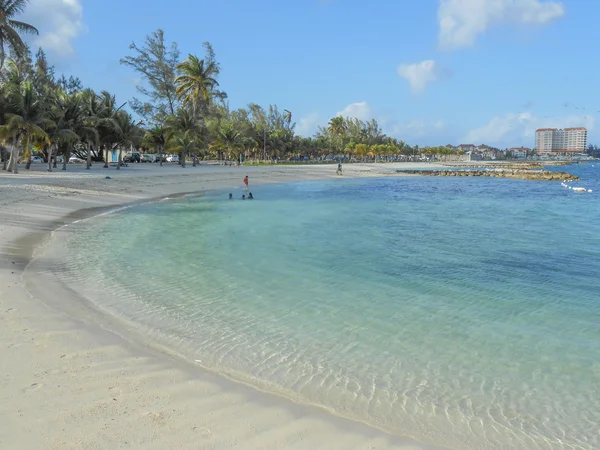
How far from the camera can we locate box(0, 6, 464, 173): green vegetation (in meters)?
30.2

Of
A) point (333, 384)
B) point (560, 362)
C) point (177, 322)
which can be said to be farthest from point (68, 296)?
point (560, 362)

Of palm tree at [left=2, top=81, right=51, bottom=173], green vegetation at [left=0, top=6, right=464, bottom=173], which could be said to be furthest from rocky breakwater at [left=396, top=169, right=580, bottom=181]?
palm tree at [left=2, top=81, right=51, bottom=173]

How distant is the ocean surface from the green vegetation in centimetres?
1826

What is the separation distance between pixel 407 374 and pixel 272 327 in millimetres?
2295

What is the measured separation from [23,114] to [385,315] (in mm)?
30302

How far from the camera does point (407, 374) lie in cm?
557

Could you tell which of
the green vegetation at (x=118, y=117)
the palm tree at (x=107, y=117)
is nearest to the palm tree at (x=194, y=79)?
the green vegetation at (x=118, y=117)

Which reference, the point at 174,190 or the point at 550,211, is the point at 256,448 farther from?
the point at 174,190

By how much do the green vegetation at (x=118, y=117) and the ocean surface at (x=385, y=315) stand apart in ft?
59.9

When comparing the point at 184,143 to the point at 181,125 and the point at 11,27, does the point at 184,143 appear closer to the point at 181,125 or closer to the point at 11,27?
the point at 181,125

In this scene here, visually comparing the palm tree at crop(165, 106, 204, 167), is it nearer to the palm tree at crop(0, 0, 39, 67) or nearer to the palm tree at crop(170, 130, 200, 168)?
the palm tree at crop(170, 130, 200, 168)

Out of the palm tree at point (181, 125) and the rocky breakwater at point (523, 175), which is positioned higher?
the palm tree at point (181, 125)

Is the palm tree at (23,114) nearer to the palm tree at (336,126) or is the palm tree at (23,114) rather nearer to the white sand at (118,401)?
the white sand at (118,401)

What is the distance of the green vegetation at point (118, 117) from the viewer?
1188 inches
